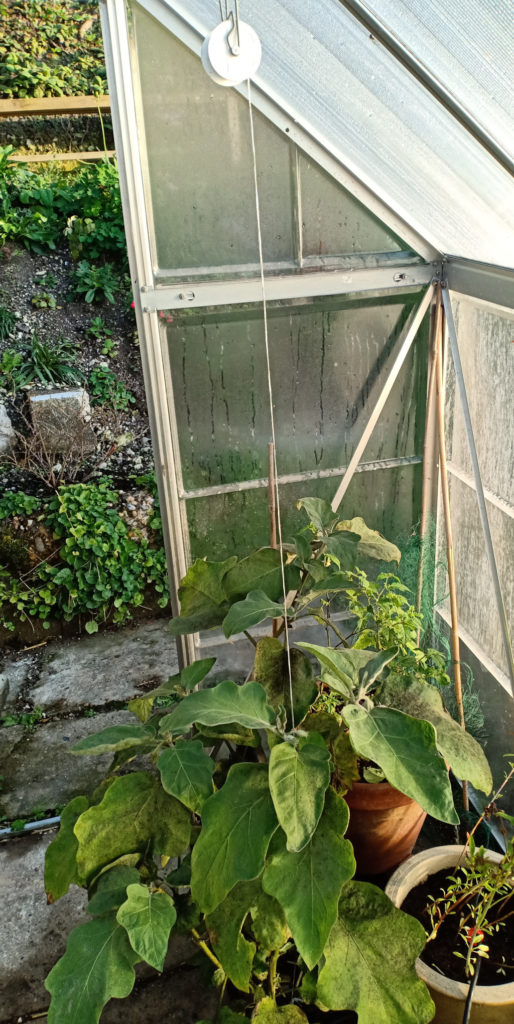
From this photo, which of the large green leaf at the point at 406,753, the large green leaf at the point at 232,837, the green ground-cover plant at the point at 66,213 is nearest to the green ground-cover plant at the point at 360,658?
the large green leaf at the point at 406,753

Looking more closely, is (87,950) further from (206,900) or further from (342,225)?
(342,225)

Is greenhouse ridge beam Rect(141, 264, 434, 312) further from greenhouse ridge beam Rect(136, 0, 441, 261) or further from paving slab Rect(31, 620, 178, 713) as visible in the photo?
paving slab Rect(31, 620, 178, 713)

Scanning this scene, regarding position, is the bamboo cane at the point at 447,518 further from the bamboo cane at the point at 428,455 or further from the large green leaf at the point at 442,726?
the large green leaf at the point at 442,726

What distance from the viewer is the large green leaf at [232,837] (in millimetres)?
1350

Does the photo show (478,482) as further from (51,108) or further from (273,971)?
(51,108)

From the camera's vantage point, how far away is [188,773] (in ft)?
5.08

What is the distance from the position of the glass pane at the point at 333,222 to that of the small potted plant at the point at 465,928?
1.67m

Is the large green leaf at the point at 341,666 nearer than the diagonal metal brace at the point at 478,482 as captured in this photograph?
Yes

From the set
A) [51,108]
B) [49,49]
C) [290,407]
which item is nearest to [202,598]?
[290,407]

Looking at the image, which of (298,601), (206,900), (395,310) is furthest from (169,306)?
(206,900)

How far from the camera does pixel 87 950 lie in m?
1.42

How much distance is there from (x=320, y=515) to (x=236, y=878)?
996 mm

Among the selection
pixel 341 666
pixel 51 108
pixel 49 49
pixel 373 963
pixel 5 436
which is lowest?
pixel 373 963

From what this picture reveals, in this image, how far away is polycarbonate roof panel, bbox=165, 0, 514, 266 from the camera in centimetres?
133
